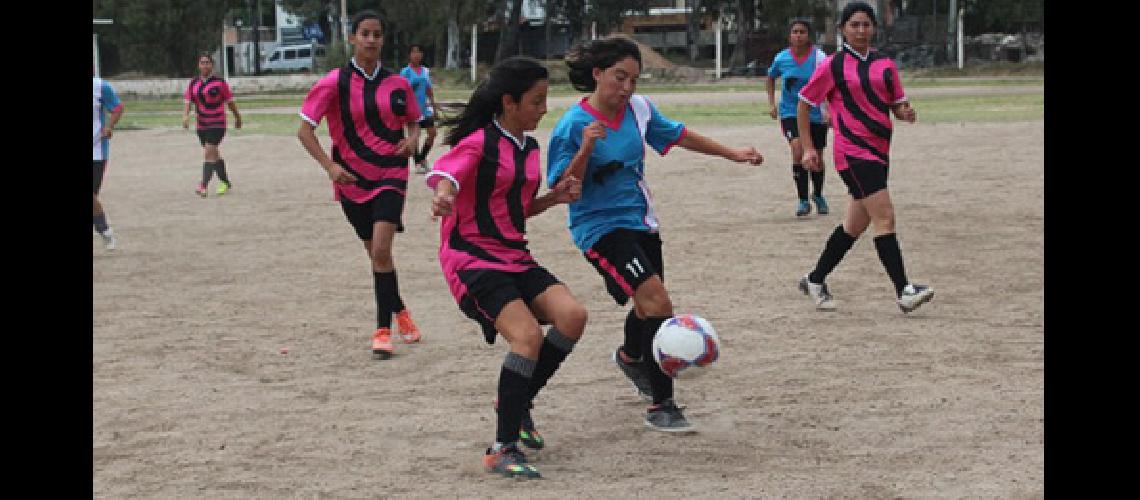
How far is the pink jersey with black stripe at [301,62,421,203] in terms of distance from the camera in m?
8.88

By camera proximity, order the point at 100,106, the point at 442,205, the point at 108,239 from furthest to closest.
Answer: the point at 108,239
the point at 100,106
the point at 442,205

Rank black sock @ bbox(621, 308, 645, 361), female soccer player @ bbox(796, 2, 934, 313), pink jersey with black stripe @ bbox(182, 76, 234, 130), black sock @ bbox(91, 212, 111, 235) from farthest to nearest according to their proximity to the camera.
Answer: pink jersey with black stripe @ bbox(182, 76, 234, 130) → black sock @ bbox(91, 212, 111, 235) → female soccer player @ bbox(796, 2, 934, 313) → black sock @ bbox(621, 308, 645, 361)

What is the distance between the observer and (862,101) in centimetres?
948

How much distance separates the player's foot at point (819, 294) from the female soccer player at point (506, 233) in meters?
3.71

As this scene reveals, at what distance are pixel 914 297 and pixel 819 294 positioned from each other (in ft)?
2.50

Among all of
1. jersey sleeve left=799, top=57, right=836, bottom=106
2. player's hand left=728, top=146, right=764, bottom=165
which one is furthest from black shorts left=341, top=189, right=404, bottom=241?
jersey sleeve left=799, top=57, right=836, bottom=106

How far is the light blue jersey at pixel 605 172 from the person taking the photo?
6699 mm

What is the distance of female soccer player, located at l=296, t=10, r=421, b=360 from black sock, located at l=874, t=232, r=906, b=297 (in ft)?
9.85

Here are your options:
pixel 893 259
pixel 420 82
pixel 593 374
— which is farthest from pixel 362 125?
pixel 420 82

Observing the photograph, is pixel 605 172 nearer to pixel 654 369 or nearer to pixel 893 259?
pixel 654 369

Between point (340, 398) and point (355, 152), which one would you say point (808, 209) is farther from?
point (340, 398)

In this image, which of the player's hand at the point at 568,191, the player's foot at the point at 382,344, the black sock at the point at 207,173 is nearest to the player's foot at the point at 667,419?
the player's hand at the point at 568,191

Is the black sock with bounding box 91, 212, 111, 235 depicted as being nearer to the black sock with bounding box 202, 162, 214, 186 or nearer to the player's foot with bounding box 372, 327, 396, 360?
the black sock with bounding box 202, 162, 214, 186

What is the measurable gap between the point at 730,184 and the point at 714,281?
6.99 meters
